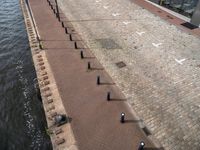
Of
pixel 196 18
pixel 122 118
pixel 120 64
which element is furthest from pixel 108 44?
pixel 196 18

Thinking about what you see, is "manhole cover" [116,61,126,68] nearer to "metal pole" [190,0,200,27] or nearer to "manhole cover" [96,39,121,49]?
"manhole cover" [96,39,121,49]

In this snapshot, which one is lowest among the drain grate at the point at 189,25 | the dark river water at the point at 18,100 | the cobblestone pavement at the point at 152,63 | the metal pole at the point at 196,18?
the dark river water at the point at 18,100

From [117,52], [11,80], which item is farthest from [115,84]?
[11,80]

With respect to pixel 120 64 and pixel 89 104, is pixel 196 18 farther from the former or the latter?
pixel 89 104

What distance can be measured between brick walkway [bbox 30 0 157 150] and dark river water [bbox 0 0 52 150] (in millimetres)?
2355

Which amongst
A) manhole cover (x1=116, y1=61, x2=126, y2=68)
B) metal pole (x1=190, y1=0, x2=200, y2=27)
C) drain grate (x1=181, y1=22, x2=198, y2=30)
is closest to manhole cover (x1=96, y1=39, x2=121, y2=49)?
manhole cover (x1=116, y1=61, x2=126, y2=68)

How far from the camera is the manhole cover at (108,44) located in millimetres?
21005

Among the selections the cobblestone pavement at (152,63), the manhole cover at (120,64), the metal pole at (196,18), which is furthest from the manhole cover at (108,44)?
the metal pole at (196,18)

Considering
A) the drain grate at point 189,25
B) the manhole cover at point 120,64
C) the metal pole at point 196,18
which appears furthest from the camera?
the drain grate at point 189,25

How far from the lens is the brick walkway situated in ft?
39.8

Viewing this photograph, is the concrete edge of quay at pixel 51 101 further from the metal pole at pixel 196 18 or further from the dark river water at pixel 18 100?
the metal pole at pixel 196 18

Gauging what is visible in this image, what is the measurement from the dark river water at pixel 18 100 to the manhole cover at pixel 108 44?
757cm

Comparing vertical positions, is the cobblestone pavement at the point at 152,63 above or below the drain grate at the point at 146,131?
above

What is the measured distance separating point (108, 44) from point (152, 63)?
17.5 ft
